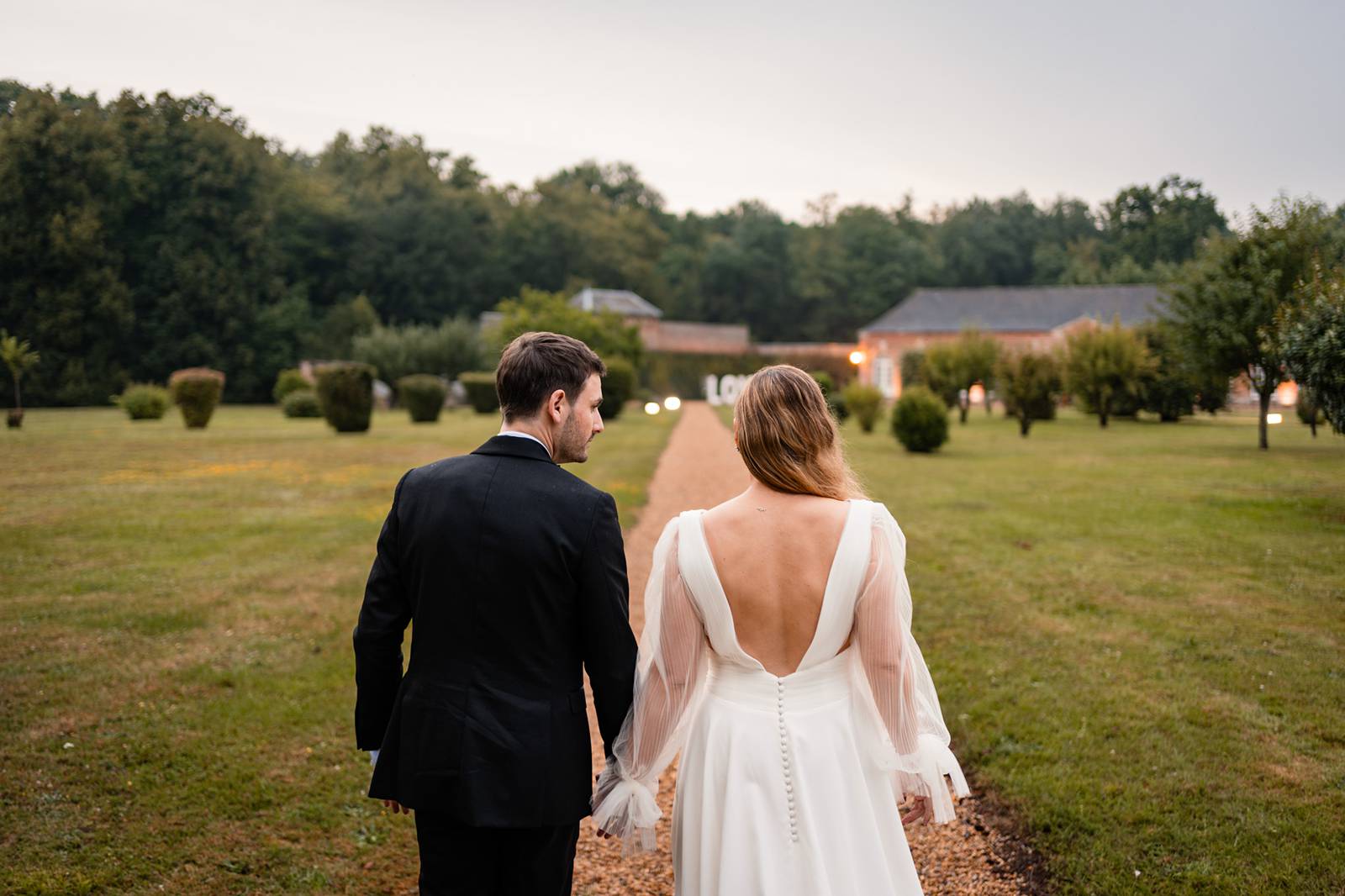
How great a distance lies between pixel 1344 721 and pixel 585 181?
267 feet

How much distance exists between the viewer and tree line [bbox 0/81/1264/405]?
31.7 m

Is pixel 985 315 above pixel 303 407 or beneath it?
above

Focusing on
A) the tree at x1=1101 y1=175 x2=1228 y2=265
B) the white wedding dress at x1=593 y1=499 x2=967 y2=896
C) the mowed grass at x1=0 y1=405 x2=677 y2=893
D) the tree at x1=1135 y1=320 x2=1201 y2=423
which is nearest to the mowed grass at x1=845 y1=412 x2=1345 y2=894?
the white wedding dress at x1=593 y1=499 x2=967 y2=896

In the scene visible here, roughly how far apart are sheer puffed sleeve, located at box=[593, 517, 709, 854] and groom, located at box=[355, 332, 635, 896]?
0.10 m

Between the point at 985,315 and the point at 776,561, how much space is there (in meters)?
54.0

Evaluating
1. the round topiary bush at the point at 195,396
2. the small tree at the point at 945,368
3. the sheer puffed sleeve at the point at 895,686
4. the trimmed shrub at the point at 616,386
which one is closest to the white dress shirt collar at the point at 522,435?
the sheer puffed sleeve at the point at 895,686

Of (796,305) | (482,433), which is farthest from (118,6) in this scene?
(796,305)

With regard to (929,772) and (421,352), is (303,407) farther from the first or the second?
(929,772)

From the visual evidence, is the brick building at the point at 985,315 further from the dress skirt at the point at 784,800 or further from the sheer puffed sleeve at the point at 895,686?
the dress skirt at the point at 784,800

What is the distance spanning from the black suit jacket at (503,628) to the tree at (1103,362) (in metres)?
28.0

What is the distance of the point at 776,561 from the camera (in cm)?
207

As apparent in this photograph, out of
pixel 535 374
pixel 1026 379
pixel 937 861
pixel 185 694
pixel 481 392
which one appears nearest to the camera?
pixel 535 374

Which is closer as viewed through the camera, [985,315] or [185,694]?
[185,694]

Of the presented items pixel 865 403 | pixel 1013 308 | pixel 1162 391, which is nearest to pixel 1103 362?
pixel 1162 391
